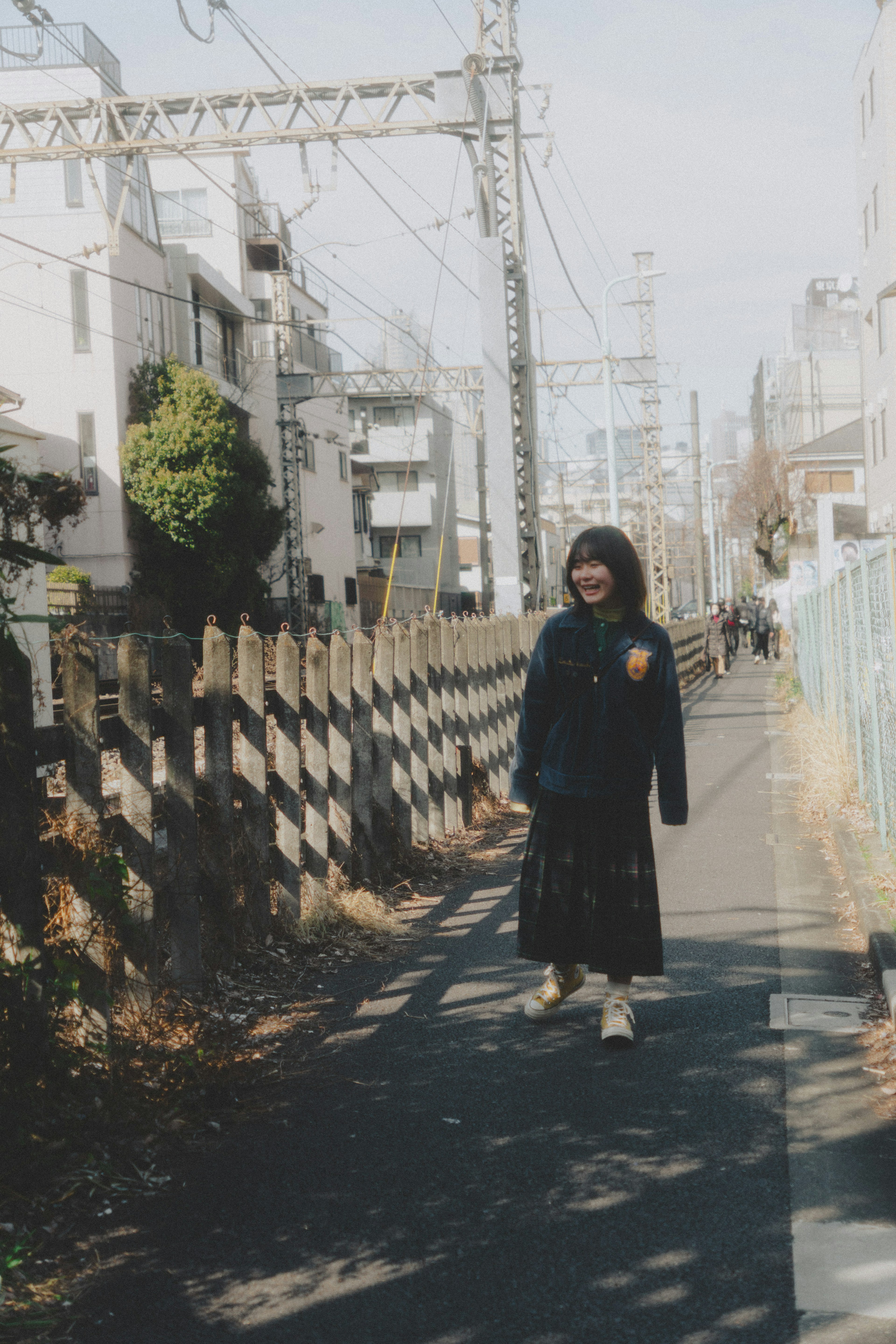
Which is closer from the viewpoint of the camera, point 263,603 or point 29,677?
point 29,677

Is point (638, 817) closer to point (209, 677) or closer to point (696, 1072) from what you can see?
point (696, 1072)

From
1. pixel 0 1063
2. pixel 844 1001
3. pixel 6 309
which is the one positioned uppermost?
pixel 6 309

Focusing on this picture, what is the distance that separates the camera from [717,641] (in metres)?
34.2

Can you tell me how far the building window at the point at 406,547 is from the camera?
65812 mm

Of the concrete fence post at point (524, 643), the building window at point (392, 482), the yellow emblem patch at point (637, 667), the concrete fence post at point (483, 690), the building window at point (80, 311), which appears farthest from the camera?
the building window at point (392, 482)

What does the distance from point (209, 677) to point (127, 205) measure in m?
27.9

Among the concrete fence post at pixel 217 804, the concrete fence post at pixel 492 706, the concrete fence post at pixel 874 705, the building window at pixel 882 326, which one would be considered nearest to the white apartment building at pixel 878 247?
the building window at pixel 882 326

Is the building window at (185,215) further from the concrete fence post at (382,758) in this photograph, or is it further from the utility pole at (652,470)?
the concrete fence post at (382,758)

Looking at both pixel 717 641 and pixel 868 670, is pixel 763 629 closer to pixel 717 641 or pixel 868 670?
pixel 717 641

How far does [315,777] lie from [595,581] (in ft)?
8.39

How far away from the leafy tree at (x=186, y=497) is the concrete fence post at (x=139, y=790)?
83.4ft

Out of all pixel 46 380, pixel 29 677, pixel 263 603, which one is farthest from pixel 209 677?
→ pixel 263 603

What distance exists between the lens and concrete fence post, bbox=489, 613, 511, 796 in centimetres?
1156

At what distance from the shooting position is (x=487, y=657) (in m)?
11.2
